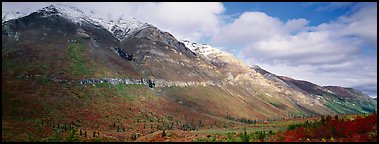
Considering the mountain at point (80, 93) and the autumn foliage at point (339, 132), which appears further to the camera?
the mountain at point (80, 93)

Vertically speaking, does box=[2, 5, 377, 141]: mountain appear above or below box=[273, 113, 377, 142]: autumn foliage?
above

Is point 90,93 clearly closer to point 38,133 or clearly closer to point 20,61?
point 20,61

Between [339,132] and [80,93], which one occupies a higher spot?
[80,93]

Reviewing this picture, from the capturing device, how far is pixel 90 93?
134 metres

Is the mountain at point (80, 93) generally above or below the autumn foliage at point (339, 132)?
above

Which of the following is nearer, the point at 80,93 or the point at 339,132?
the point at 339,132

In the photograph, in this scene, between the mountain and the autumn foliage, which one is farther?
the mountain

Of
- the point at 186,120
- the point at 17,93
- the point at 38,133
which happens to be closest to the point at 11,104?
the point at 17,93

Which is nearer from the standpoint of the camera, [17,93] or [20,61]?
[17,93]

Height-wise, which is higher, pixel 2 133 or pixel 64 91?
pixel 64 91

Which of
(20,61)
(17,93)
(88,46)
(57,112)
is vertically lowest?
(57,112)

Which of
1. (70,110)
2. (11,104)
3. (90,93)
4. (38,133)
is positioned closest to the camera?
(38,133)

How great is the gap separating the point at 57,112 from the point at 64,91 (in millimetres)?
24723

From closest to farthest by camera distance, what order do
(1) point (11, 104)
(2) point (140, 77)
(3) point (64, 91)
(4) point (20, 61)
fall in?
(1) point (11, 104) → (3) point (64, 91) → (4) point (20, 61) → (2) point (140, 77)
